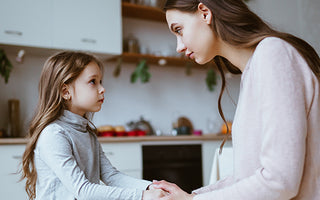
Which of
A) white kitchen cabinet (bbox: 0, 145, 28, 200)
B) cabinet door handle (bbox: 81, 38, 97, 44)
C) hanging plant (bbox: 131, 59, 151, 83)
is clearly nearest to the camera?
white kitchen cabinet (bbox: 0, 145, 28, 200)

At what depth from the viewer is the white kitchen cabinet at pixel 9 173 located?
8.21ft

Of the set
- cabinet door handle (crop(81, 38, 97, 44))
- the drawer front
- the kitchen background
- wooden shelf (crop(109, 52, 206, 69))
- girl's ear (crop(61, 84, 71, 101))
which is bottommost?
the drawer front

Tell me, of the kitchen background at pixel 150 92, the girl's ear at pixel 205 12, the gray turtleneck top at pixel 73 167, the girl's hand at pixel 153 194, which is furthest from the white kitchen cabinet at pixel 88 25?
the girl's ear at pixel 205 12

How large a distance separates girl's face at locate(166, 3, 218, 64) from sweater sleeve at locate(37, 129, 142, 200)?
52 cm

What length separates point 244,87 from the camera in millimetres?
819

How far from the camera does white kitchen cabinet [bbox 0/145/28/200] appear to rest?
2502 mm

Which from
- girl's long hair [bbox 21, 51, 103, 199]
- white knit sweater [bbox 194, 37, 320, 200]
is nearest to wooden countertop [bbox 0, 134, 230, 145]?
girl's long hair [bbox 21, 51, 103, 199]

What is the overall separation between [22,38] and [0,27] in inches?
7.1

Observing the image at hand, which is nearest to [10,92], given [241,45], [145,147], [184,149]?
[145,147]

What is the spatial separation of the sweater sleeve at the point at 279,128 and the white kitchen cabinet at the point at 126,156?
226cm

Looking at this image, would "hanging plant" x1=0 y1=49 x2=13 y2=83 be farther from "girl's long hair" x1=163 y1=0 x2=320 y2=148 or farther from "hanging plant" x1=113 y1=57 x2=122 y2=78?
"girl's long hair" x1=163 y1=0 x2=320 y2=148

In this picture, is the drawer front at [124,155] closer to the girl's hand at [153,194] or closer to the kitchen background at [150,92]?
the kitchen background at [150,92]

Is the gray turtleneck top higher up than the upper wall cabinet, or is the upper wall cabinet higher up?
the upper wall cabinet

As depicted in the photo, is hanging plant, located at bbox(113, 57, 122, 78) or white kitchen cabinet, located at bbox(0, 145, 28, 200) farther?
hanging plant, located at bbox(113, 57, 122, 78)
